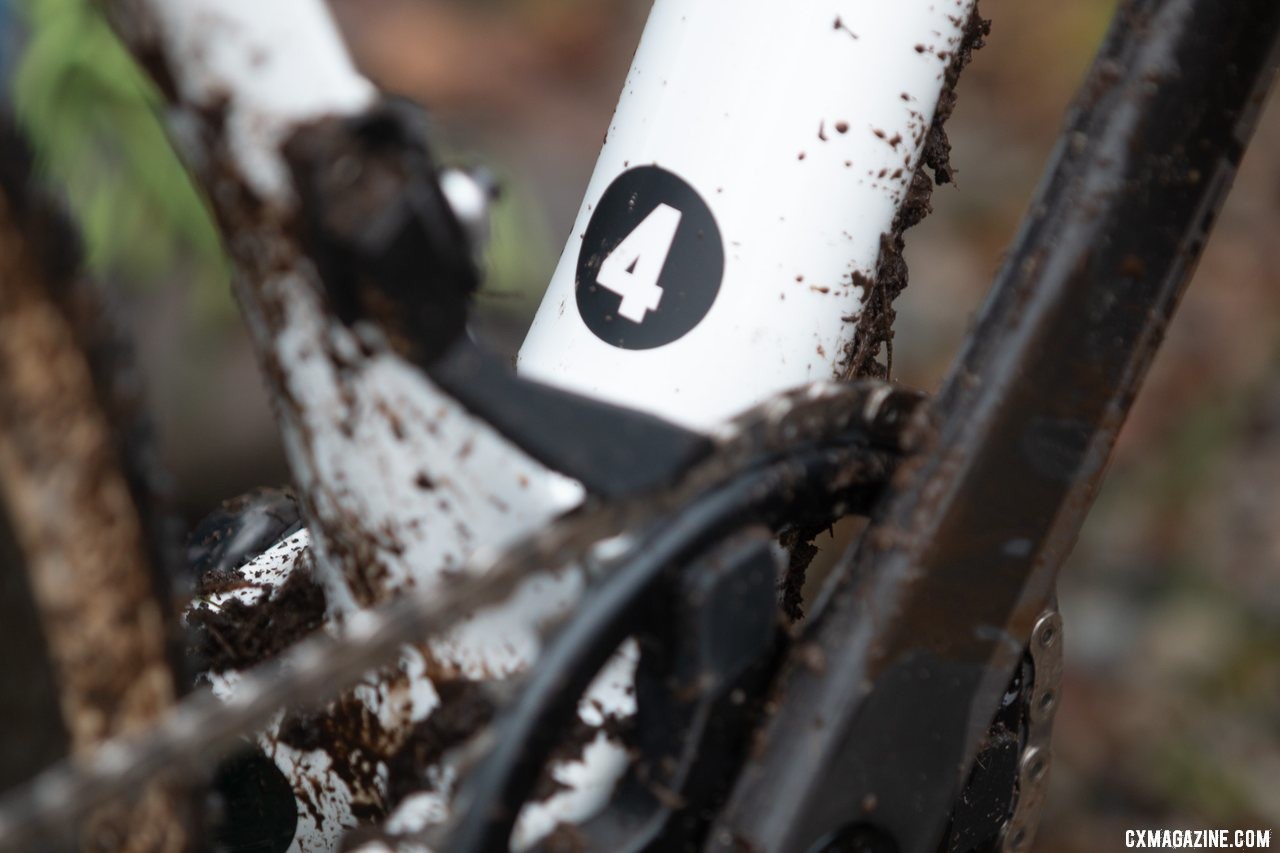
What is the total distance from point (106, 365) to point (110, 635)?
100 millimetres

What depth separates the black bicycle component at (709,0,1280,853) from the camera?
0.63 metres

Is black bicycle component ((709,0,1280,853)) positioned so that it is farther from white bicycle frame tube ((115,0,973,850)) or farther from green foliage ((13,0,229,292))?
green foliage ((13,0,229,292))

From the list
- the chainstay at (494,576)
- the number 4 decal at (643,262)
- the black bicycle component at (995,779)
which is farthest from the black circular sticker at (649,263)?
the black bicycle component at (995,779)

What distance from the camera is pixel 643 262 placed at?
75 cm

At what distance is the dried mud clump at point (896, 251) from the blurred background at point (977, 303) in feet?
2.72

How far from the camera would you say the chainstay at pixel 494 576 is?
0.44 m

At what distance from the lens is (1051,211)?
0.66 m

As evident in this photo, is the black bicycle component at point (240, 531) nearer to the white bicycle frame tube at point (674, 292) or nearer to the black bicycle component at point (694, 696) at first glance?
the white bicycle frame tube at point (674, 292)

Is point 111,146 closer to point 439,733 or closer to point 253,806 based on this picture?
point 253,806

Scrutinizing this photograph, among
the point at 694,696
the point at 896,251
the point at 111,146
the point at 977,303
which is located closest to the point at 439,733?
the point at 694,696

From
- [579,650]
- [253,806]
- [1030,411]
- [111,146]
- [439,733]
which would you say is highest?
[1030,411]

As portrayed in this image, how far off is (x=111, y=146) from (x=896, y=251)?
86.2 inches

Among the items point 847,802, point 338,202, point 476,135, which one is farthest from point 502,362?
point 476,135

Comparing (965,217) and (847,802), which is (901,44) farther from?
(965,217)
